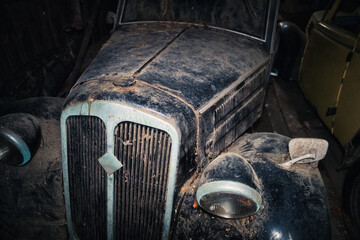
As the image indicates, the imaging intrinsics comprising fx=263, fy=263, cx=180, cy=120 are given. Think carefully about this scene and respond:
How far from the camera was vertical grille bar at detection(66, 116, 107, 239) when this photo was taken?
1.69m

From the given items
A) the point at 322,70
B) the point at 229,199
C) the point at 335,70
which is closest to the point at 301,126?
the point at 322,70

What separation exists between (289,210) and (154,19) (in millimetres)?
2246

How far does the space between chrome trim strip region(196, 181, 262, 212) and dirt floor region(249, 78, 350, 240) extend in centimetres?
157

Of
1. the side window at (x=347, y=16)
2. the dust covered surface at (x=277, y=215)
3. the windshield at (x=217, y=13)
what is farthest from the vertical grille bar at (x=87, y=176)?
the side window at (x=347, y=16)

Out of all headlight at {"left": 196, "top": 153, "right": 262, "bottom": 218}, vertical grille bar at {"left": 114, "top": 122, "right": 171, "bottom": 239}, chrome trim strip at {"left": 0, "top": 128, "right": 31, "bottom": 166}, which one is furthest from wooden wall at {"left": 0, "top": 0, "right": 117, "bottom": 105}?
headlight at {"left": 196, "top": 153, "right": 262, "bottom": 218}

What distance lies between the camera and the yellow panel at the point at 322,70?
341cm

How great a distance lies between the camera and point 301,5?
9.24m

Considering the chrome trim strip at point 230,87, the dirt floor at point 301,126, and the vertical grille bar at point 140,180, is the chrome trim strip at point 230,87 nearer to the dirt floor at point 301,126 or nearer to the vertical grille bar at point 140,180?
the vertical grille bar at point 140,180

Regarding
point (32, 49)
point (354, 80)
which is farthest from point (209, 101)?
point (32, 49)

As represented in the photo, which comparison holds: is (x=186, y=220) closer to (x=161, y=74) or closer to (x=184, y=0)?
(x=161, y=74)

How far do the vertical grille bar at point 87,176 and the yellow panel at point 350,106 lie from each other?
276cm

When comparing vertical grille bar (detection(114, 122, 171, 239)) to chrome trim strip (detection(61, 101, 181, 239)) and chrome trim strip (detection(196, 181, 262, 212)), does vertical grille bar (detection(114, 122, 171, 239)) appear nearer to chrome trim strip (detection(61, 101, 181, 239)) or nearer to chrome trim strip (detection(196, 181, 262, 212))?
chrome trim strip (detection(61, 101, 181, 239))

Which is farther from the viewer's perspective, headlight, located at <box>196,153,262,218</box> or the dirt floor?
the dirt floor

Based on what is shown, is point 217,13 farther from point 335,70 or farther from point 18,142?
point 18,142
